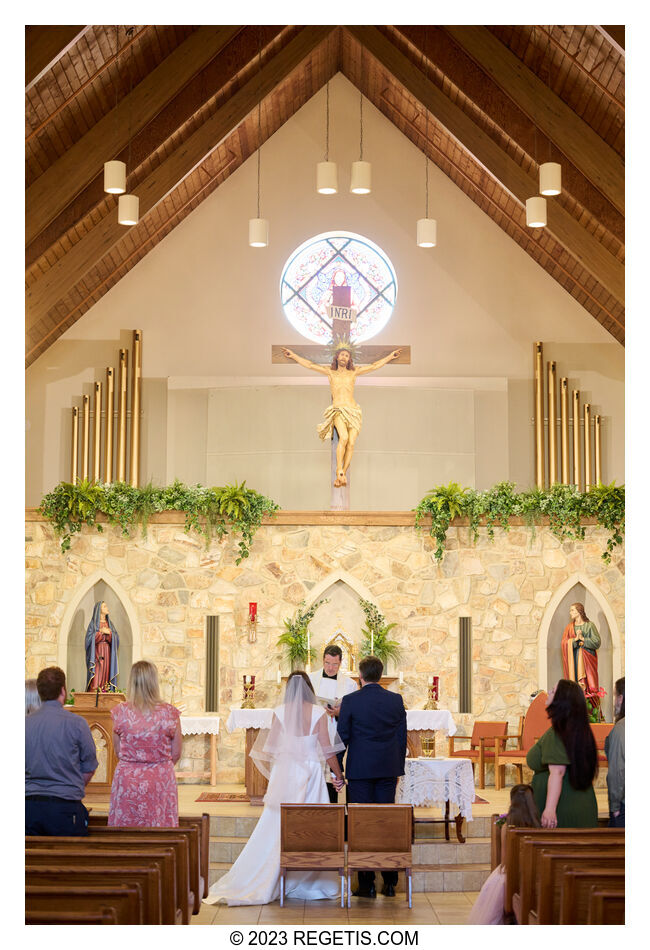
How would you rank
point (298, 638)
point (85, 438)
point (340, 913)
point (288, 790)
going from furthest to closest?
point (85, 438) → point (298, 638) → point (288, 790) → point (340, 913)

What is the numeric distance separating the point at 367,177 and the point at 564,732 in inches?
237

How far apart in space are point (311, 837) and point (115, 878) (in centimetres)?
233

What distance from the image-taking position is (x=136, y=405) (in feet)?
41.1

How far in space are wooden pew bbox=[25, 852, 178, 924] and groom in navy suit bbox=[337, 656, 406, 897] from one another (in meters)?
2.19

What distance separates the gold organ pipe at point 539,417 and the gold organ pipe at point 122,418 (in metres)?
4.62

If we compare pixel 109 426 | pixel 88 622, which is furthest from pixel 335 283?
pixel 88 622

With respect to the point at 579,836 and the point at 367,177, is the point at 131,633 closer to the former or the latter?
the point at 367,177

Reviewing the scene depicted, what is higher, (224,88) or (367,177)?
(224,88)

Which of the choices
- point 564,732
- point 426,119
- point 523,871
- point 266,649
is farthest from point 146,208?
point 523,871

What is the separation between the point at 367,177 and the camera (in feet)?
31.6

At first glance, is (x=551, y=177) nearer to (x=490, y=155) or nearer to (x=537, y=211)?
(x=537, y=211)

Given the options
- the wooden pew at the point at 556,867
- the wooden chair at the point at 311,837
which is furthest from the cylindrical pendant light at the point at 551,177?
the wooden pew at the point at 556,867

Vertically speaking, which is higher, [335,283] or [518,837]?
[335,283]

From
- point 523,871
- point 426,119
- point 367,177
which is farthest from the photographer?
point 426,119
